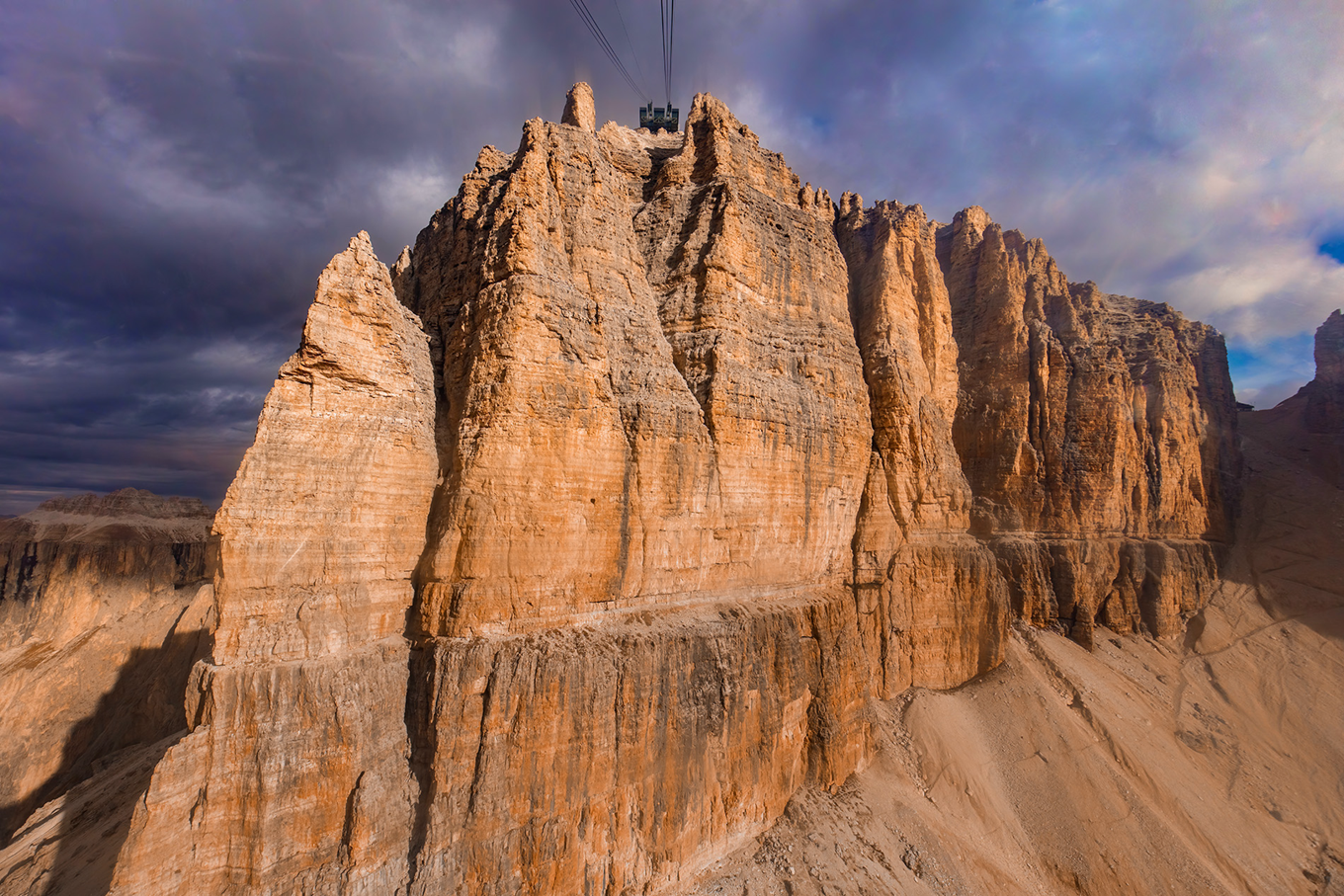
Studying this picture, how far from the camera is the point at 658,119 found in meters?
31.4

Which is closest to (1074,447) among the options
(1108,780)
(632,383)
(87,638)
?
(1108,780)

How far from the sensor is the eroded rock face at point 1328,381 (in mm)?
34281

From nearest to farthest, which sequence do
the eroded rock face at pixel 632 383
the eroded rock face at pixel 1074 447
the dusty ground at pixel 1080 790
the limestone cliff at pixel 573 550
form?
the limestone cliff at pixel 573 550 < the eroded rock face at pixel 632 383 < the dusty ground at pixel 1080 790 < the eroded rock face at pixel 1074 447

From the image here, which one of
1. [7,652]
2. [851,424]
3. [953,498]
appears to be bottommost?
[7,652]

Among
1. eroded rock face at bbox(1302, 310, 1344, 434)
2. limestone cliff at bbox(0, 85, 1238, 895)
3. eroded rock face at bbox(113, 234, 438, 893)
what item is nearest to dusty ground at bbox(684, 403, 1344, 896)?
limestone cliff at bbox(0, 85, 1238, 895)

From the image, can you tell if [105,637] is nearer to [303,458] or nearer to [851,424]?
[303,458]

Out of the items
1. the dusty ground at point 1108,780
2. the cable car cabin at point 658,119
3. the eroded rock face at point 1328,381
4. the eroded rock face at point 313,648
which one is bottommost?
the dusty ground at point 1108,780

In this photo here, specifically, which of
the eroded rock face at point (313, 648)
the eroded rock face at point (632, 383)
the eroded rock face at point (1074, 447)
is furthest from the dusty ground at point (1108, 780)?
the eroded rock face at point (313, 648)

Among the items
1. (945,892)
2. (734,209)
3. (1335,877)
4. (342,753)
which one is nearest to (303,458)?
(342,753)

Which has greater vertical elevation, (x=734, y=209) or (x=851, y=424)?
(x=734, y=209)

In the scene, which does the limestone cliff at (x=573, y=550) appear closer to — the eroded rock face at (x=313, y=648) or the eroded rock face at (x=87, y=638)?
the eroded rock face at (x=313, y=648)

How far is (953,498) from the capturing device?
67.8ft

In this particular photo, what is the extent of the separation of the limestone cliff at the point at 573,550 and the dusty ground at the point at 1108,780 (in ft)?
4.29

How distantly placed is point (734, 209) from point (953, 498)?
47.7 ft
